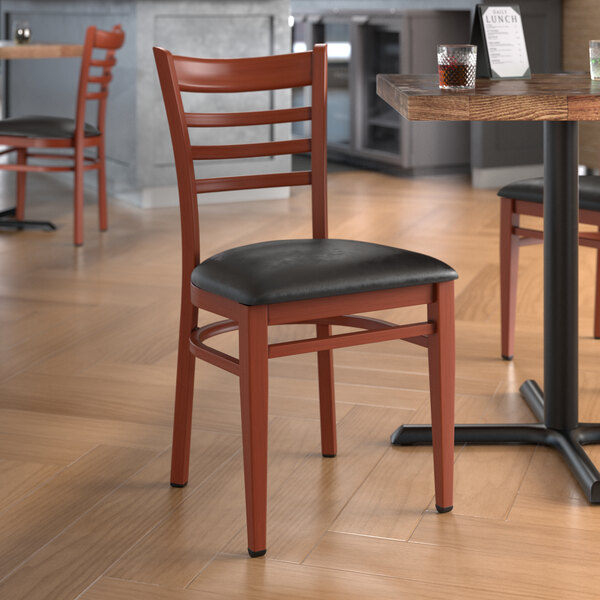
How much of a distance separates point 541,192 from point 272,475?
1.00m

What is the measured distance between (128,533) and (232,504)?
22 cm

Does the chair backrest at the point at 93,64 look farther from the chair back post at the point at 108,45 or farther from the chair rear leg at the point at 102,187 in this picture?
the chair rear leg at the point at 102,187

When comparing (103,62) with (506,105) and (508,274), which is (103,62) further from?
(506,105)

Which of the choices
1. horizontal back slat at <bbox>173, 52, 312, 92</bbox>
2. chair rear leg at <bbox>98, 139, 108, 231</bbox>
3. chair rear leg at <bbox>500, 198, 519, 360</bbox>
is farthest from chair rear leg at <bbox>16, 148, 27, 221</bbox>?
horizontal back slat at <bbox>173, 52, 312, 92</bbox>

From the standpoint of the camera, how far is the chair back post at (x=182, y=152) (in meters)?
1.85

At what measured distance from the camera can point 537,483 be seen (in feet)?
6.76

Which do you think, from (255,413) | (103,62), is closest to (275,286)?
(255,413)

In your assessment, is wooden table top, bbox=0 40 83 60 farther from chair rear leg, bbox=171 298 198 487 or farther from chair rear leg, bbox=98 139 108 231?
chair rear leg, bbox=171 298 198 487

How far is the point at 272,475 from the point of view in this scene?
212cm

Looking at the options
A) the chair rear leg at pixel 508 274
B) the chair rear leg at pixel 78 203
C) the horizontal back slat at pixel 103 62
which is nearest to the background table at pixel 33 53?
the horizontal back slat at pixel 103 62

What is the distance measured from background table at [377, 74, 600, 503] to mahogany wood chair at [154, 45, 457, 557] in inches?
9.8

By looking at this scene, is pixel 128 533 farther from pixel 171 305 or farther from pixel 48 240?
pixel 48 240

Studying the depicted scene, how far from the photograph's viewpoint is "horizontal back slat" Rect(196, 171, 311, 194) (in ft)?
6.46

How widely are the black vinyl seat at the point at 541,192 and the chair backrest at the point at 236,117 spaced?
2.41 ft
